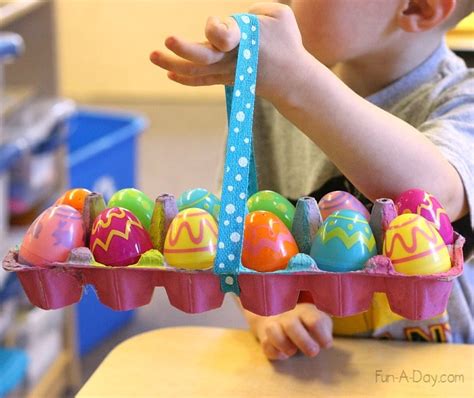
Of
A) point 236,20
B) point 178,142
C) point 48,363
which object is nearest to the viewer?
point 236,20

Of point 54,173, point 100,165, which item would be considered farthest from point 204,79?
point 100,165

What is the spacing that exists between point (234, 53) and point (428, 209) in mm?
168

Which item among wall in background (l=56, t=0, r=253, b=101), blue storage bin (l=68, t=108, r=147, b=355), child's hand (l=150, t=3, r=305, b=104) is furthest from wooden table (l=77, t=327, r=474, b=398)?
wall in background (l=56, t=0, r=253, b=101)

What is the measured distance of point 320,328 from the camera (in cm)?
78

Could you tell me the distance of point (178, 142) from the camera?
3330 millimetres

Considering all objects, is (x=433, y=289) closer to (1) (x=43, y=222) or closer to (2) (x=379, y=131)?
(2) (x=379, y=131)

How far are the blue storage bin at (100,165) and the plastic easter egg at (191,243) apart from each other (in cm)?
132

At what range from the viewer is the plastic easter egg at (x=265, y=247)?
565mm

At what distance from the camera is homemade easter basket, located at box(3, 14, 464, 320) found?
1.79ft

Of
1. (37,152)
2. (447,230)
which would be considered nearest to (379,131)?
(447,230)

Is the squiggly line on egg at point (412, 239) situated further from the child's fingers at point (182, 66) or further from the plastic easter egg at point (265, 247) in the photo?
the child's fingers at point (182, 66)

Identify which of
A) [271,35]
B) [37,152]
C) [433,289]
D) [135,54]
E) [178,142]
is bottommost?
[178,142]

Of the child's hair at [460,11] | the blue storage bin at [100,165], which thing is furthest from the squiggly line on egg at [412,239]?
the blue storage bin at [100,165]

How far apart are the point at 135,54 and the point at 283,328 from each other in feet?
9.89
